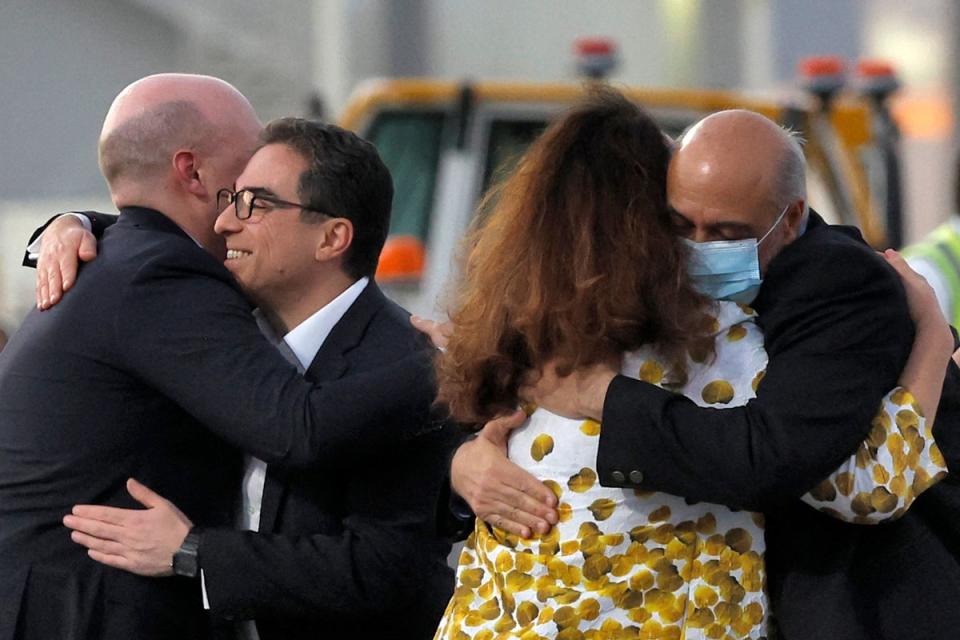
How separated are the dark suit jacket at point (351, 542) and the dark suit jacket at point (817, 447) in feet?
2.10

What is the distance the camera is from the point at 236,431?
299cm

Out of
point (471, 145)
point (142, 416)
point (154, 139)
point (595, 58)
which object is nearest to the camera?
point (142, 416)

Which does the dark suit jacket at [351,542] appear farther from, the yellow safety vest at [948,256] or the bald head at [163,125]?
the yellow safety vest at [948,256]

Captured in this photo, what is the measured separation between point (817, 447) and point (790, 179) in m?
0.40

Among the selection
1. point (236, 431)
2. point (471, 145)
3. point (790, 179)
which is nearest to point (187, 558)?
point (236, 431)

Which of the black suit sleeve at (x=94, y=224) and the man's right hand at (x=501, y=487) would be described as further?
the black suit sleeve at (x=94, y=224)

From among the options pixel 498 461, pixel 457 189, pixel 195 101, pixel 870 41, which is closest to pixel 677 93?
pixel 457 189

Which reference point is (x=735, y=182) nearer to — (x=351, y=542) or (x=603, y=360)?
(x=603, y=360)

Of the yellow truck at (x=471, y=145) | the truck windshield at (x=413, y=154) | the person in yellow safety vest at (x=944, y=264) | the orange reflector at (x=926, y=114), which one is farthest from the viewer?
the orange reflector at (x=926, y=114)

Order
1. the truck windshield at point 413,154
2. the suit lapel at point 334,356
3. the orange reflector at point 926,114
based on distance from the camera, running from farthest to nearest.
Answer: the orange reflector at point 926,114, the truck windshield at point 413,154, the suit lapel at point 334,356

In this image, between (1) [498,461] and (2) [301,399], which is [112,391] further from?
(1) [498,461]

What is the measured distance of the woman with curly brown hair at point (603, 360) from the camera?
102 inches

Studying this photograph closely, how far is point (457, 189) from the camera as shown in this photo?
7.94 meters

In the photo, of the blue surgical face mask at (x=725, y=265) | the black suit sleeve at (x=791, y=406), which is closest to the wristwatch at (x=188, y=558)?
the black suit sleeve at (x=791, y=406)
